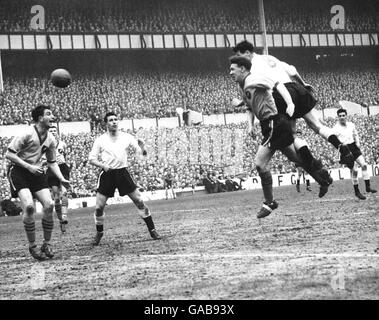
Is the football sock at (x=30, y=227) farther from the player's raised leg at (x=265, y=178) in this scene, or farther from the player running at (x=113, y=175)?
the player's raised leg at (x=265, y=178)

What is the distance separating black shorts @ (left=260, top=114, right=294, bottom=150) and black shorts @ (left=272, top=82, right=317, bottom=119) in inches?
6.5

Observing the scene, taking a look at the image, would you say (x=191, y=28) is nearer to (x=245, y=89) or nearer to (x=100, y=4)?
(x=100, y=4)

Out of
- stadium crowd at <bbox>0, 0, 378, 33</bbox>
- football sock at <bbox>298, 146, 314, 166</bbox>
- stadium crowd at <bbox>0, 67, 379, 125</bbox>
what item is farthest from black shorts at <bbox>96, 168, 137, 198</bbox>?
stadium crowd at <bbox>0, 0, 378, 33</bbox>

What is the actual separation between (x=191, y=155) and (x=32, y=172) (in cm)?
3065

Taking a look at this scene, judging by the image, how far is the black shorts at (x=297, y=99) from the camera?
9.17m

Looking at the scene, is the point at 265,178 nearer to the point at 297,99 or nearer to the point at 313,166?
the point at 313,166

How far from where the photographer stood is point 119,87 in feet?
154

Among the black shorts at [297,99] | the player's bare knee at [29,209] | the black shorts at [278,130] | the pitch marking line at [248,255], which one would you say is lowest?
the pitch marking line at [248,255]

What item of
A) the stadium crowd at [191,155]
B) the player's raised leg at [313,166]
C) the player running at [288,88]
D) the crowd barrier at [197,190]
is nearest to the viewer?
the player's raised leg at [313,166]

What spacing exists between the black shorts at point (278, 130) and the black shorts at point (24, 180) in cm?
313

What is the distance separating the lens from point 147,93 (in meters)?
47.5

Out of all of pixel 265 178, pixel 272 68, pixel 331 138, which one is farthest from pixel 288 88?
pixel 265 178

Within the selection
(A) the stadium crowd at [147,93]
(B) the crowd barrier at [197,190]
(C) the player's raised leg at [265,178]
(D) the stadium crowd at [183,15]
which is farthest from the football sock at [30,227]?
(D) the stadium crowd at [183,15]
